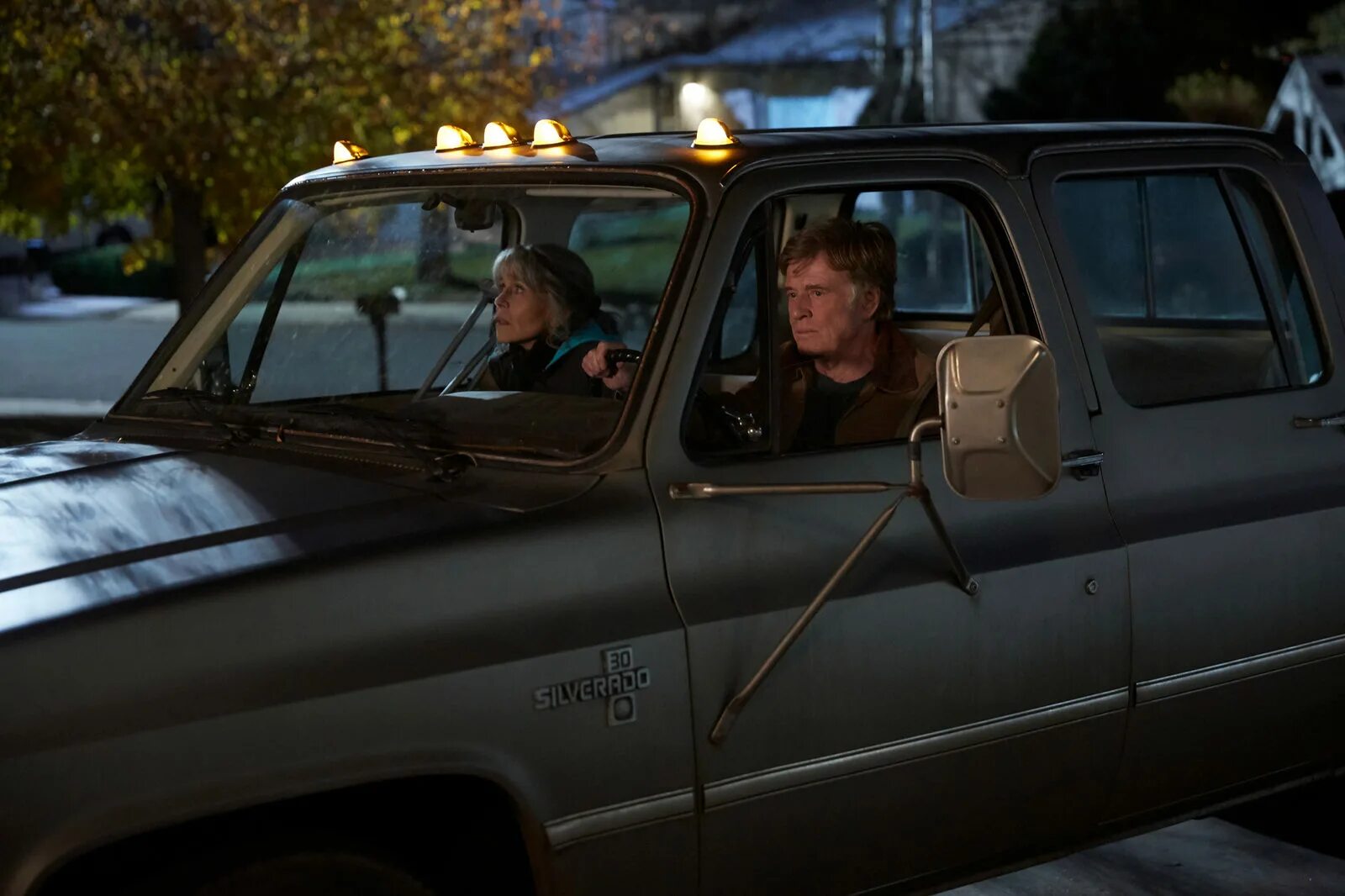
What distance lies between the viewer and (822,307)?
4301mm

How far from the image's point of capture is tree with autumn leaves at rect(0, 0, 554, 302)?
17.0 meters

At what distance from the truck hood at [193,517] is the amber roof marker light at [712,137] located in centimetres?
77

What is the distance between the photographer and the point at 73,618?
9.65ft

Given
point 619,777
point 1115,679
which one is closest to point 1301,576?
point 1115,679

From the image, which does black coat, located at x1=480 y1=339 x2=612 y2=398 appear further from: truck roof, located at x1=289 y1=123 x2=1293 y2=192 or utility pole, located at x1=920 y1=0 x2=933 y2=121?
utility pole, located at x1=920 y1=0 x2=933 y2=121

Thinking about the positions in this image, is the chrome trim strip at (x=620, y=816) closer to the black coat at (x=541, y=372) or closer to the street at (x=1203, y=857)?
the black coat at (x=541, y=372)

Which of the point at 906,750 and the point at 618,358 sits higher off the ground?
the point at 618,358

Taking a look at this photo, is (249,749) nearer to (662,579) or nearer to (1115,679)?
(662,579)

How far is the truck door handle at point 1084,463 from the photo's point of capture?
4.04 metres

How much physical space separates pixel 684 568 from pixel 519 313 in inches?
49.9

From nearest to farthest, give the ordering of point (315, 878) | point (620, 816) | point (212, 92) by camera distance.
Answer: point (315, 878) < point (620, 816) < point (212, 92)

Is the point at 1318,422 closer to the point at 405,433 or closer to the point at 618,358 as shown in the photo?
the point at 618,358

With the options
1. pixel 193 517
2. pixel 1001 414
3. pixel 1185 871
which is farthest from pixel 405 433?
pixel 1185 871

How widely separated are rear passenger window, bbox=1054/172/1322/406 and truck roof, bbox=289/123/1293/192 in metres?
0.10
